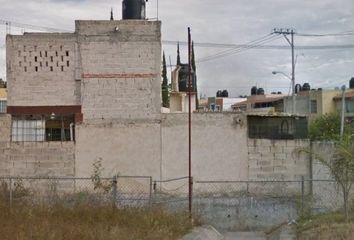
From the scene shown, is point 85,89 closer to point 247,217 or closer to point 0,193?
point 0,193

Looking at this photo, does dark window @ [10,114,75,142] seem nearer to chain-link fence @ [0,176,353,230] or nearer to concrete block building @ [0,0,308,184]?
concrete block building @ [0,0,308,184]

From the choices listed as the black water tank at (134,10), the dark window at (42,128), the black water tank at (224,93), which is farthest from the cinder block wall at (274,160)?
the black water tank at (224,93)

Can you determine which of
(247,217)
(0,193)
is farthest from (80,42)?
(247,217)

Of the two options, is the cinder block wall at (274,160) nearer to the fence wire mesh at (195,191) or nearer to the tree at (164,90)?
the fence wire mesh at (195,191)

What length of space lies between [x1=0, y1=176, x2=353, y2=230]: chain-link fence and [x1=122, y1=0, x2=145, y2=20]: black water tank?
27.2 feet

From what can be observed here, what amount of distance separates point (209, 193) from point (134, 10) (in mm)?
9629

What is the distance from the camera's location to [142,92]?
78.0 ft

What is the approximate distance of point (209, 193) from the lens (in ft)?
77.5

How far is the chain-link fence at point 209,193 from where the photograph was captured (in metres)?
19.9

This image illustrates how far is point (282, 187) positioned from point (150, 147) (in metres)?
5.59

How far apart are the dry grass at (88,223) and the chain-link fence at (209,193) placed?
14.5 feet

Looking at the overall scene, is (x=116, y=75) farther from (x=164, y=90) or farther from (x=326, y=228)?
(x=164, y=90)

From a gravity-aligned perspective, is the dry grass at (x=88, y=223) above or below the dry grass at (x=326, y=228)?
above

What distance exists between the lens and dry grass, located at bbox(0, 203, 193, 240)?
11555mm
